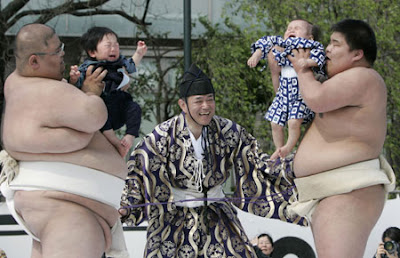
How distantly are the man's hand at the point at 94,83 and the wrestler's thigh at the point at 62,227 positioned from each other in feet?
1.71

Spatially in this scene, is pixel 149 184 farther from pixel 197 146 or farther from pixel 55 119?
pixel 55 119

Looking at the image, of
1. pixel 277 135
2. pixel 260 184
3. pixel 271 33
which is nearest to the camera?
pixel 277 135

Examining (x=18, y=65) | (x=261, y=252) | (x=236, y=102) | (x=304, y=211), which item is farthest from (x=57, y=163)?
(x=236, y=102)

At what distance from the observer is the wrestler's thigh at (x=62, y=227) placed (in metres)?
3.20

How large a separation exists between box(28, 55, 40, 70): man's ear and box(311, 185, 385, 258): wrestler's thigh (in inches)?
57.4

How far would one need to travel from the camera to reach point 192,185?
4055 mm

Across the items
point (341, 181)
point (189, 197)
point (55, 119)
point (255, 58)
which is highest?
point (255, 58)

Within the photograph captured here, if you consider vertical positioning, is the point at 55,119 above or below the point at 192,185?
above

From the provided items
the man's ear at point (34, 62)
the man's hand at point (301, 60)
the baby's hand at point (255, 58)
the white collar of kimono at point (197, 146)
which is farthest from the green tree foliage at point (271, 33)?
the man's ear at point (34, 62)

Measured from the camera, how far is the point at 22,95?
3.28 meters

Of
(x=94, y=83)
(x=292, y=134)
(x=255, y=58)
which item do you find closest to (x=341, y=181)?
(x=292, y=134)

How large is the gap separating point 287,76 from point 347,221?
84cm

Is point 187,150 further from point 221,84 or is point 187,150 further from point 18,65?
point 221,84

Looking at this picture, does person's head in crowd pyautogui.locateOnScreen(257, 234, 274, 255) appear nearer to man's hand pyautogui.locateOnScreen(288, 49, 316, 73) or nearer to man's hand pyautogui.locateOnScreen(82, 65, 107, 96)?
man's hand pyautogui.locateOnScreen(288, 49, 316, 73)
